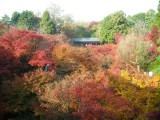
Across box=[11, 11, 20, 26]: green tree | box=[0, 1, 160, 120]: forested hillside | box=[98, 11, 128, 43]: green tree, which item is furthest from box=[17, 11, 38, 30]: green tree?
box=[0, 1, 160, 120]: forested hillside

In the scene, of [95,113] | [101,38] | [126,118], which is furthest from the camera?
[101,38]

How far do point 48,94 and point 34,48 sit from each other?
783cm

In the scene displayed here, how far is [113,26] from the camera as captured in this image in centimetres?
4175

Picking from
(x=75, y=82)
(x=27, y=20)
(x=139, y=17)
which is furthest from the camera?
(x=139, y=17)

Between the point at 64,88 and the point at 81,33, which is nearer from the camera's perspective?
the point at 64,88

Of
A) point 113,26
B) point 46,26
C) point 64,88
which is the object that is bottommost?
point 64,88

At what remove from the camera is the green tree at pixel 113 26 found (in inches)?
1618

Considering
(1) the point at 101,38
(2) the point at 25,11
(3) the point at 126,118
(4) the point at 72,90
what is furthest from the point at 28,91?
(2) the point at 25,11

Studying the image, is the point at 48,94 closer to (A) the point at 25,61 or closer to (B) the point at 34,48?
(A) the point at 25,61

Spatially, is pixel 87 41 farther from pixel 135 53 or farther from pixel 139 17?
pixel 135 53

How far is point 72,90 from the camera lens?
Answer: 1691 centimetres

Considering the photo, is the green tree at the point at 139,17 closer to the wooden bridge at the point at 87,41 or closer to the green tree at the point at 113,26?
the wooden bridge at the point at 87,41

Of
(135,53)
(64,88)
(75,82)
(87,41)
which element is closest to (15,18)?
(87,41)

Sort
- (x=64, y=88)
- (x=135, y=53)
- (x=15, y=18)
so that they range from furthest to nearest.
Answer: (x=15, y=18) → (x=135, y=53) → (x=64, y=88)
